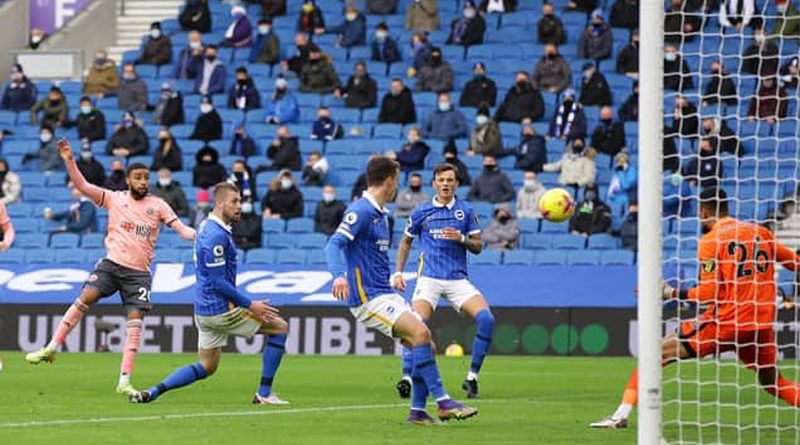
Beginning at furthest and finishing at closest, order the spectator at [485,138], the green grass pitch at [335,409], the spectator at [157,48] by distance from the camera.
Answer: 1. the spectator at [157,48]
2. the spectator at [485,138]
3. the green grass pitch at [335,409]

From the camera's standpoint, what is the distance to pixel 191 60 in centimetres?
3434

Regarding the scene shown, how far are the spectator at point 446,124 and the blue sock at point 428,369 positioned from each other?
18.3m

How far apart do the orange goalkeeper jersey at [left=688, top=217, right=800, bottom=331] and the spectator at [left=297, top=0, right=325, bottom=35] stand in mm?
21561

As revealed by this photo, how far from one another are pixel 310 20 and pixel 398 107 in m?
3.67

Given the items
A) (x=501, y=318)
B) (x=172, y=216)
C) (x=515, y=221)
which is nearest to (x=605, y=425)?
(x=172, y=216)

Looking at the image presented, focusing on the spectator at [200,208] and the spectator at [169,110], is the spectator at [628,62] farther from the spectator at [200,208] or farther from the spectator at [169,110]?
the spectator at [169,110]

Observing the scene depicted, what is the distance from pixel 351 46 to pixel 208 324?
1941 centimetres

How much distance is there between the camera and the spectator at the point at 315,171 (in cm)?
3081

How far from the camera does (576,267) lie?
26.3 meters

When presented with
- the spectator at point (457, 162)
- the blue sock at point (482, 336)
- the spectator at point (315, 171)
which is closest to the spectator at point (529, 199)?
the spectator at point (457, 162)

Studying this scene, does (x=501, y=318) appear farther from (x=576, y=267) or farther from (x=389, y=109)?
(x=389, y=109)

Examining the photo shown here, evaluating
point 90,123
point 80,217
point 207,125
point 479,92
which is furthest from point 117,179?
point 479,92

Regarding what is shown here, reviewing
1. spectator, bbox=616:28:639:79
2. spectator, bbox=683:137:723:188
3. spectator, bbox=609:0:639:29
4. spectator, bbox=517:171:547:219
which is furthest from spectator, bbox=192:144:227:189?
spectator, bbox=683:137:723:188

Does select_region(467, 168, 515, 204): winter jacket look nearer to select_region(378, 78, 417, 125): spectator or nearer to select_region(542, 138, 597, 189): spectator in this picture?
select_region(542, 138, 597, 189): spectator
